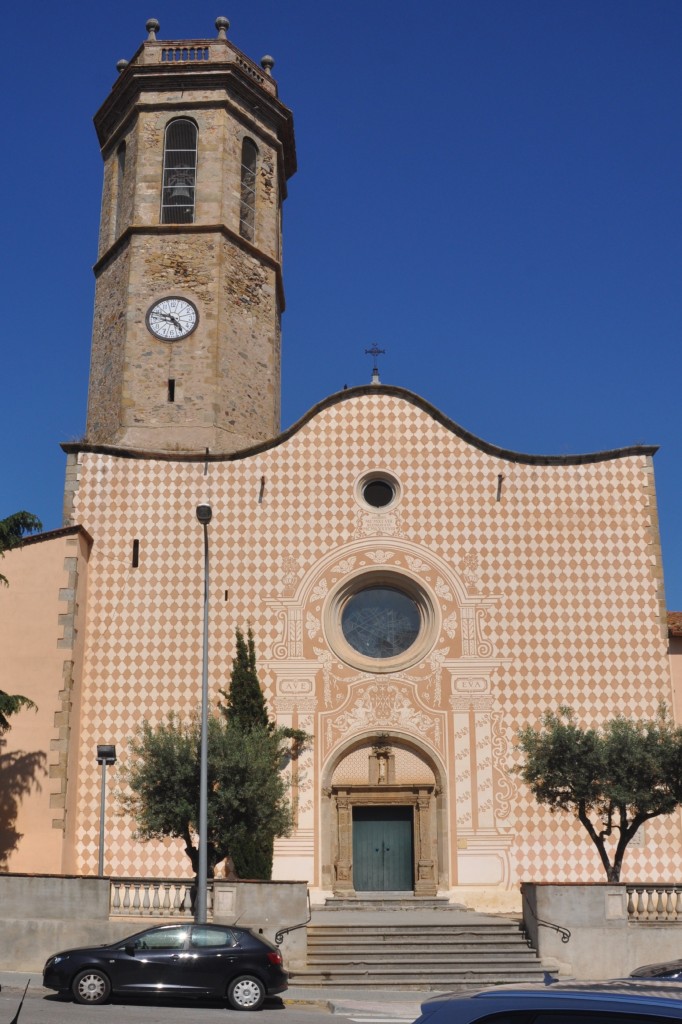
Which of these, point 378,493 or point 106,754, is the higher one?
point 378,493

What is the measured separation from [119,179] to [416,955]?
77.2 ft

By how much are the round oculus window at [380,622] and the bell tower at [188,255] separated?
5566 millimetres

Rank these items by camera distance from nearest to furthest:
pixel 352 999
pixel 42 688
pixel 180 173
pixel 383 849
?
1. pixel 352 999
2. pixel 42 688
3. pixel 383 849
4. pixel 180 173

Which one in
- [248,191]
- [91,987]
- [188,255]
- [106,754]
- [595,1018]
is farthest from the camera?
[248,191]

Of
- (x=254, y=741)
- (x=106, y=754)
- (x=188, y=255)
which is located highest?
(x=188, y=255)

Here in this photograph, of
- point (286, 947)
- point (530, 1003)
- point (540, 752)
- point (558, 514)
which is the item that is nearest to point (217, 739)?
point (286, 947)

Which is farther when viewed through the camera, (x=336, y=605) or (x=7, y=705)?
(x=336, y=605)

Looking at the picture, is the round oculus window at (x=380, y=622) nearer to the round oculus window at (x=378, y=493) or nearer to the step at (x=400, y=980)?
the round oculus window at (x=378, y=493)

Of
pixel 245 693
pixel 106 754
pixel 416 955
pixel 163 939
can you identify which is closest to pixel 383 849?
pixel 245 693

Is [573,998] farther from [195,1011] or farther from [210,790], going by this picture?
[210,790]

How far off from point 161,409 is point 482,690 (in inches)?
444

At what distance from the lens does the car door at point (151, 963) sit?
14680 mm

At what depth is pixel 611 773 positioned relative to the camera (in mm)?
21453

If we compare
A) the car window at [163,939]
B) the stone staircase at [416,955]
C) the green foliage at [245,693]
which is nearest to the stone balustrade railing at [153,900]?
the stone staircase at [416,955]
